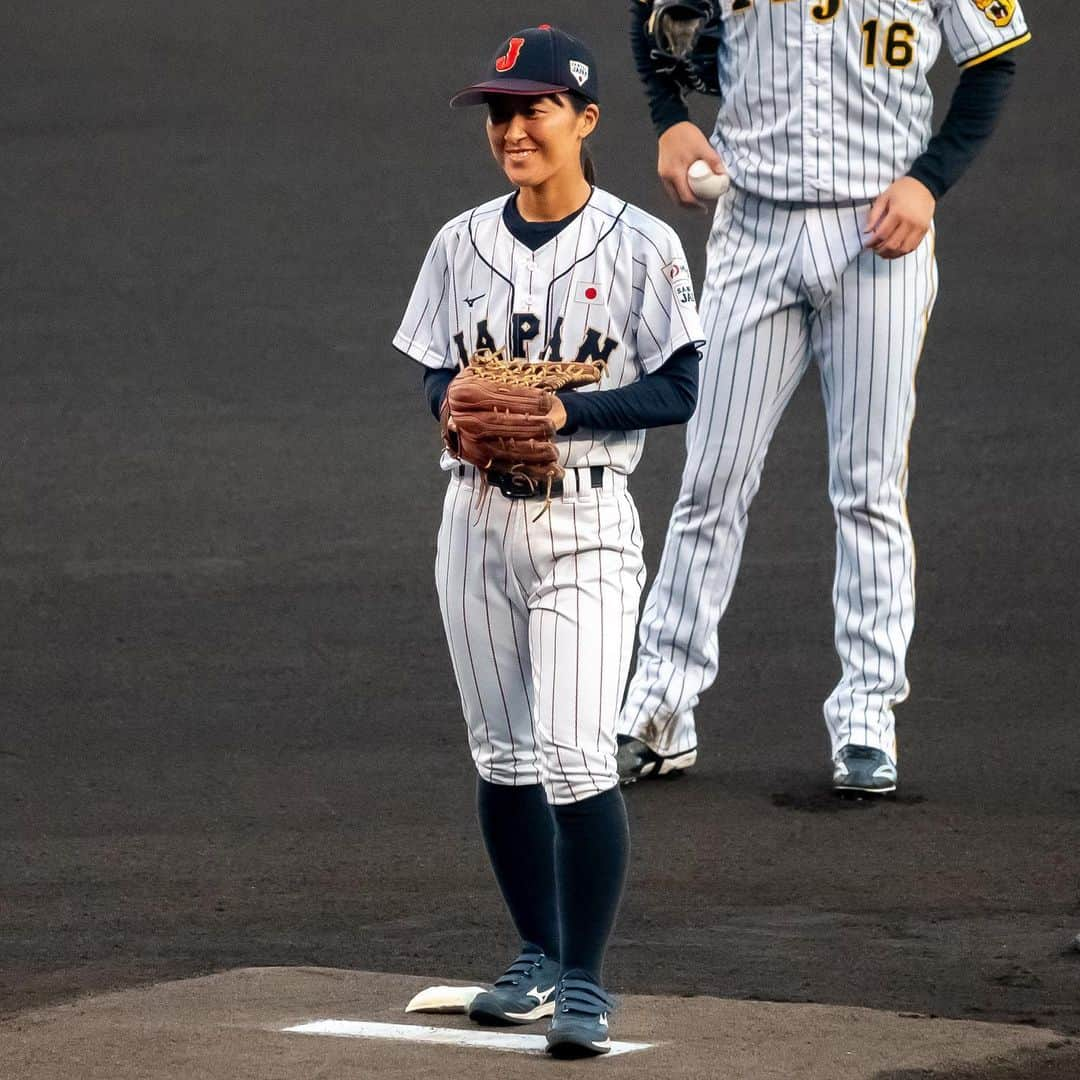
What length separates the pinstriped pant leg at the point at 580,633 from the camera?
13.3 ft

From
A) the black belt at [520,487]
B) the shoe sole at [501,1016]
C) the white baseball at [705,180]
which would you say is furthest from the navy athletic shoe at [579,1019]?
the white baseball at [705,180]

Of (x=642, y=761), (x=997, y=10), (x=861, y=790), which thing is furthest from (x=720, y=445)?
(x=997, y=10)

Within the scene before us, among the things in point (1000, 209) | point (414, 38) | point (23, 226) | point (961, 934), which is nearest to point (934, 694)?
point (961, 934)

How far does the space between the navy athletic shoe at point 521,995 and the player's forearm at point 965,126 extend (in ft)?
7.95

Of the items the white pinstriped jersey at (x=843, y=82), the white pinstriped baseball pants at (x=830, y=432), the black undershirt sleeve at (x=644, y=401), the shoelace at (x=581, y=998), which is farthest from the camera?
the white pinstriped baseball pants at (x=830, y=432)

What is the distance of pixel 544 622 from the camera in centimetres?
411

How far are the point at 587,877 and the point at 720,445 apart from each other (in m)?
2.14

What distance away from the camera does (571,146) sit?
4199 mm

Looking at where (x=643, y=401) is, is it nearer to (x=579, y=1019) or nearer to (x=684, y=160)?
(x=579, y=1019)

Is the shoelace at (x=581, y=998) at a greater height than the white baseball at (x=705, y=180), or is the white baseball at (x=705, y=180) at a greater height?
the white baseball at (x=705, y=180)

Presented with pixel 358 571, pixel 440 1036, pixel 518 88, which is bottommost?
pixel 440 1036

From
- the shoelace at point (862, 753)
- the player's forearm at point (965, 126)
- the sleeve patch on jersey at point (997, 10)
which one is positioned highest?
the sleeve patch on jersey at point (997, 10)

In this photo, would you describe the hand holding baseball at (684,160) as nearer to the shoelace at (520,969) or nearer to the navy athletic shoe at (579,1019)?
the shoelace at (520,969)

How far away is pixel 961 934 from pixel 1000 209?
8.00 m
